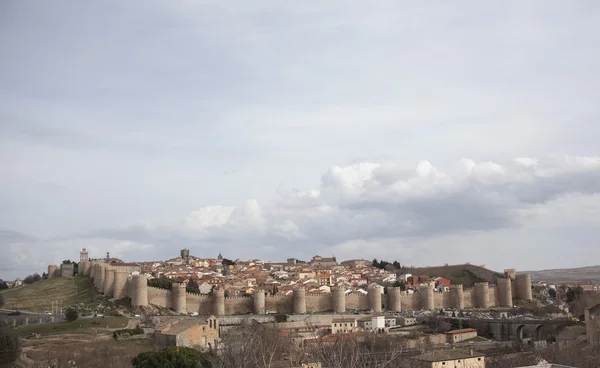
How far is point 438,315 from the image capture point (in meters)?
47.0

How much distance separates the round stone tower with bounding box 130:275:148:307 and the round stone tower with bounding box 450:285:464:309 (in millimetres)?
23125

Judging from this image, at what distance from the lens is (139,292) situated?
4269cm

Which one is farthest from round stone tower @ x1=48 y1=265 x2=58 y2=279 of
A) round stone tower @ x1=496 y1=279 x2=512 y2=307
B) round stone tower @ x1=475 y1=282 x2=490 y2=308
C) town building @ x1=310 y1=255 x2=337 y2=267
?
round stone tower @ x1=496 y1=279 x2=512 y2=307

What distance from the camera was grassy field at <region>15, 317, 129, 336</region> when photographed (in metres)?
34.4

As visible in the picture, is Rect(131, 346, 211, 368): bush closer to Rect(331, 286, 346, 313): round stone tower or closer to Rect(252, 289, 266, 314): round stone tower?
Rect(252, 289, 266, 314): round stone tower

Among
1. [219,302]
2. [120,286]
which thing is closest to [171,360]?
[219,302]

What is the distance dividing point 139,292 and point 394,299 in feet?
60.7

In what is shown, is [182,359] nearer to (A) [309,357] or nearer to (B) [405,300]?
(A) [309,357]

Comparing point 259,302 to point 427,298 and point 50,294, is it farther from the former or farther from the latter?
point 50,294

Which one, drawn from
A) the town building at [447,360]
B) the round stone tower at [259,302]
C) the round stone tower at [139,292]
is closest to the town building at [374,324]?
the round stone tower at [259,302]

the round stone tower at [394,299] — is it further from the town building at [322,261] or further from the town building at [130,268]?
the town building at [322,261]

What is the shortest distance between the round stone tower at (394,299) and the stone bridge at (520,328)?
271 inches

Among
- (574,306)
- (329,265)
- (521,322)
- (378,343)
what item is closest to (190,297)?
(378,343)

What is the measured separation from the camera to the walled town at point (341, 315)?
3092cm
